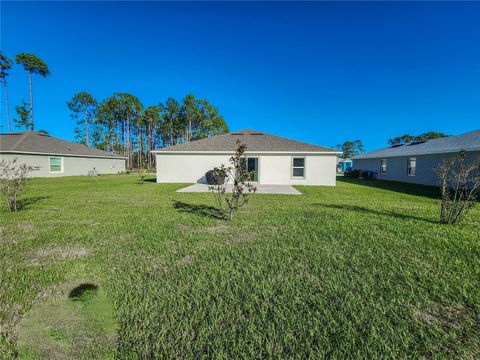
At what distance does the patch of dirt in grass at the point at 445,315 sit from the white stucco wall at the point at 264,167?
12.4 m

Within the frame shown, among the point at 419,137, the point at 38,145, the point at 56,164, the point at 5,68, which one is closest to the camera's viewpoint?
the point at 38,145

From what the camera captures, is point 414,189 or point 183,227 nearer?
point 183,227

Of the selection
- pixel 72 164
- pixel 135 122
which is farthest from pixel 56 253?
pixel 135 122

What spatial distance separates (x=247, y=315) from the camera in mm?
2162

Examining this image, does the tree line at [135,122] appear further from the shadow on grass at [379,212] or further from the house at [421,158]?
the shadow on grass at [379,212]

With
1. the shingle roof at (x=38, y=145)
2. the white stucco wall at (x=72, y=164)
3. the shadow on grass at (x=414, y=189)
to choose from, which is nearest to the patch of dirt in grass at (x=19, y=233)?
the white stucco wall at (x=72, y=164)

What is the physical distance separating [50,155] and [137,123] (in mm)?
24677

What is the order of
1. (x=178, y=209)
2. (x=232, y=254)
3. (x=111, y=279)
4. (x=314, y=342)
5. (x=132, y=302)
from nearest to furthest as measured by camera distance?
(x=314, y=342), (x=132, y=302), (x=111, y=279), (x=232, y=254), (x=178, y=209)

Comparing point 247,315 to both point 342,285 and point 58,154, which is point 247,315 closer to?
point 342,285

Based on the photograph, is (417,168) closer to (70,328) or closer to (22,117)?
(70,328)

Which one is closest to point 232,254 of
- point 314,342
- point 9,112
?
point 314,342

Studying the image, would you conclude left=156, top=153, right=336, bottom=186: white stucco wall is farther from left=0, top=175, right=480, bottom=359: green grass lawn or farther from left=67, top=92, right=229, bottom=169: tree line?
left=67, top=92, right=229, bottom=169: tree line

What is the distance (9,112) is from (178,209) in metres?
43.1

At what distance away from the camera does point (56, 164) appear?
21.6 metres
